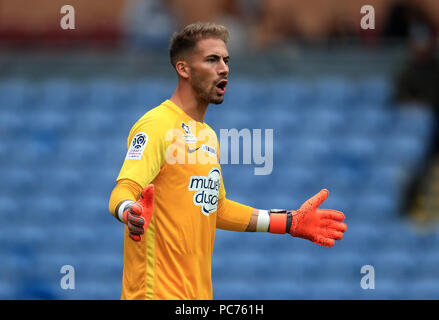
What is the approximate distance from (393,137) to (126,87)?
3751mm

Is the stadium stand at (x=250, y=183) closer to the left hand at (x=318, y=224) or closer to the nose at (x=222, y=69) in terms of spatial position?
the left hand at (x=318, y=224)

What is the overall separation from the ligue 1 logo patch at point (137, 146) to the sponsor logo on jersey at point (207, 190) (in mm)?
313

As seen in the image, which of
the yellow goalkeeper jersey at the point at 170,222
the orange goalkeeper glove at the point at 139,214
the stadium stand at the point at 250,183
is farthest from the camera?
the stadium stand at the point at 250,183

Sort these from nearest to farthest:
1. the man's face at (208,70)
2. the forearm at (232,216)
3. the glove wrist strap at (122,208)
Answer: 1. the glove wrist strap at (122,208)
2. the man's face at (208,70)
3. the forearm at (232,216)

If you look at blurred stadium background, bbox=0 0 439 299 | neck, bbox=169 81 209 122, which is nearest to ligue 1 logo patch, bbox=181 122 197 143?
neck, bbox=169 81 209 122

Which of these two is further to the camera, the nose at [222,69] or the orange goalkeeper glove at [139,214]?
the nose at [222,69]

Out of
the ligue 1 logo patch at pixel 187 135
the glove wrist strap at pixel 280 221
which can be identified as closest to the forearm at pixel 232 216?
the glove wrist strap at pixel 280 221

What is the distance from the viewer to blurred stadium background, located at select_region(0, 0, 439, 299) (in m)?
9.62

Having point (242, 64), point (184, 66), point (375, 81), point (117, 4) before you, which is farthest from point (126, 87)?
point (184, 66)

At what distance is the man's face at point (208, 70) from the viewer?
13.6 ft

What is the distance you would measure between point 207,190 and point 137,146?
451 mm

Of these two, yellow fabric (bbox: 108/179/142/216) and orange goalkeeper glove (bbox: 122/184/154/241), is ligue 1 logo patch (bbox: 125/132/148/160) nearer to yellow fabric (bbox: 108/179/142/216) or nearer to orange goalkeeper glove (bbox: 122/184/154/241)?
yellow fabric (bbox: 108/179/142/216)

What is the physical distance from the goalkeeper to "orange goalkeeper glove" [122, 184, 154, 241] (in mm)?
86

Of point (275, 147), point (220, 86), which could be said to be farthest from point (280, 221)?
point (275, 147)
